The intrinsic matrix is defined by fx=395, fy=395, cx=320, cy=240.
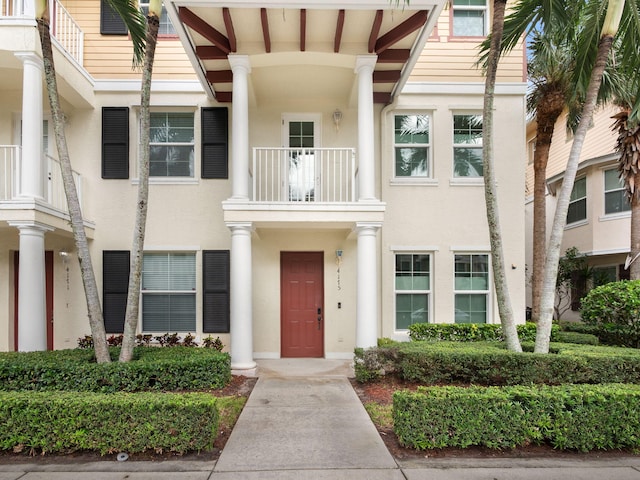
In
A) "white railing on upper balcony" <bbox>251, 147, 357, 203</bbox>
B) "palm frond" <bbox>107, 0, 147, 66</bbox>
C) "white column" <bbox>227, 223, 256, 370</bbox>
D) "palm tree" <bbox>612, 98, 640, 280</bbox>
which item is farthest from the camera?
"palm tree" <bbox>612, 98, 640, 280</bbox>

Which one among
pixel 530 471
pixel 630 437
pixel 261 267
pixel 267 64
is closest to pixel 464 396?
pixel 530 471

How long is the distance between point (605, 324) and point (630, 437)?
Answer: 146 inches

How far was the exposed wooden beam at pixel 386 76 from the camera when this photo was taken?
8.06 metres

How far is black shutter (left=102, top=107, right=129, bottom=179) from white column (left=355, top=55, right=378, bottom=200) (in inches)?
210

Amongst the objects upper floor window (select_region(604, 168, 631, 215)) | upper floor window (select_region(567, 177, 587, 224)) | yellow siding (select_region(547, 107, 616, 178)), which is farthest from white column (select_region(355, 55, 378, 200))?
upper floor window (select_region(567, 177, 587, 224))

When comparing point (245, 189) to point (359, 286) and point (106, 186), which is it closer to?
point (359, 286)

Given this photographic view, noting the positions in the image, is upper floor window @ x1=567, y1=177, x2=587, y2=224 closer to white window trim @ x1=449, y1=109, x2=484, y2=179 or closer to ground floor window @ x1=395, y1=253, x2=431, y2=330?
white window trim @ x1=449, y1=109, x2=484, y2=179

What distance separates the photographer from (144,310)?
29.0 ft

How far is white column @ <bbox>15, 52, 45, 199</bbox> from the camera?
6.91m

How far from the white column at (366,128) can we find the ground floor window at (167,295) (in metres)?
4.38

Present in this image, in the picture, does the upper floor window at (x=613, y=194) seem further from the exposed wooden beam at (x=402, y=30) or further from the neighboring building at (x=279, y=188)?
the exposed wooden beam at (x=402, y=30)

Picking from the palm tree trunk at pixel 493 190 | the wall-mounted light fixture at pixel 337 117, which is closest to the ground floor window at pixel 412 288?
the palm tree trunk at pixel 493 190

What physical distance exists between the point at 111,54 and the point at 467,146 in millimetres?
8510

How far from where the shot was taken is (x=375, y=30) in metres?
6.89
